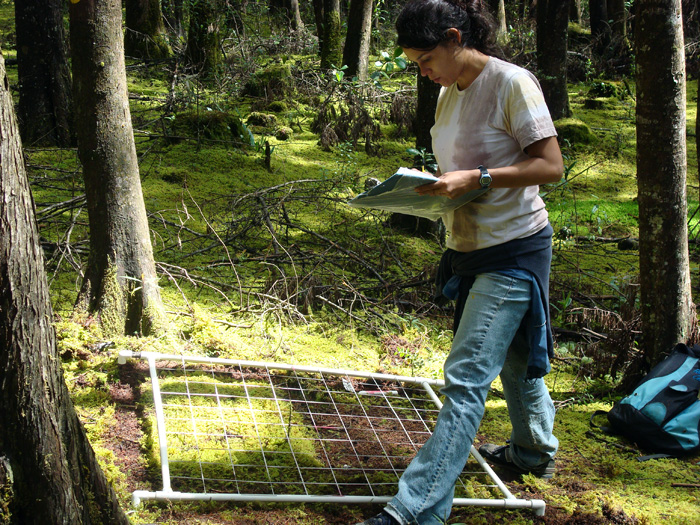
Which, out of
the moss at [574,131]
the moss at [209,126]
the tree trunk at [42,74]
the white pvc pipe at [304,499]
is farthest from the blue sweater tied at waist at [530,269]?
the moss at [574,131]

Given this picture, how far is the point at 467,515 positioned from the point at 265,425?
3.45 feet

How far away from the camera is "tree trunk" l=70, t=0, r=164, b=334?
3217 millimetres

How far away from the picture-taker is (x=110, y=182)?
3387mm

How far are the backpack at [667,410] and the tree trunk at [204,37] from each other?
7.27m

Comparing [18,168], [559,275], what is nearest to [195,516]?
[18,168]

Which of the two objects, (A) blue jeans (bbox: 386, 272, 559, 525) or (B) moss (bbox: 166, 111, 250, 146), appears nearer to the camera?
(A) blue jeans (bbox: 386, 272, 559, 525)

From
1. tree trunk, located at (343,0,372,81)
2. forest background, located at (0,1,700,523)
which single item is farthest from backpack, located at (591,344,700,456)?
tree trunk, located at (343,0,372,81)

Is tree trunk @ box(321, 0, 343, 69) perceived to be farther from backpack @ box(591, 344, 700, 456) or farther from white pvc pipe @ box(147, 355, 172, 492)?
white pvc pipe @ box(147, 355, 172, 492)

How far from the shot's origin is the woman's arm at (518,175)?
7.32ft

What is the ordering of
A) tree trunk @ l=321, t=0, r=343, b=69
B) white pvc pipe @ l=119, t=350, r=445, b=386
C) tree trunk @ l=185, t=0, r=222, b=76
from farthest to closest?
tree trunk @ l=321, t=0, r=343, b=69 < tree trunk @ l=185, t=0, r=222, b=76 < white pvc pipe @ l=119, t=350, r=445, b=386

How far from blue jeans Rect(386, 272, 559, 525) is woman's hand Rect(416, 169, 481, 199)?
380 millimetres

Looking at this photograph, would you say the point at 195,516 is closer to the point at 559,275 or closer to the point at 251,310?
the point at 251,310

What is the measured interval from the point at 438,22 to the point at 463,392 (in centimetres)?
136

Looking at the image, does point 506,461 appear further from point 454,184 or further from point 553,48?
point 553,48
